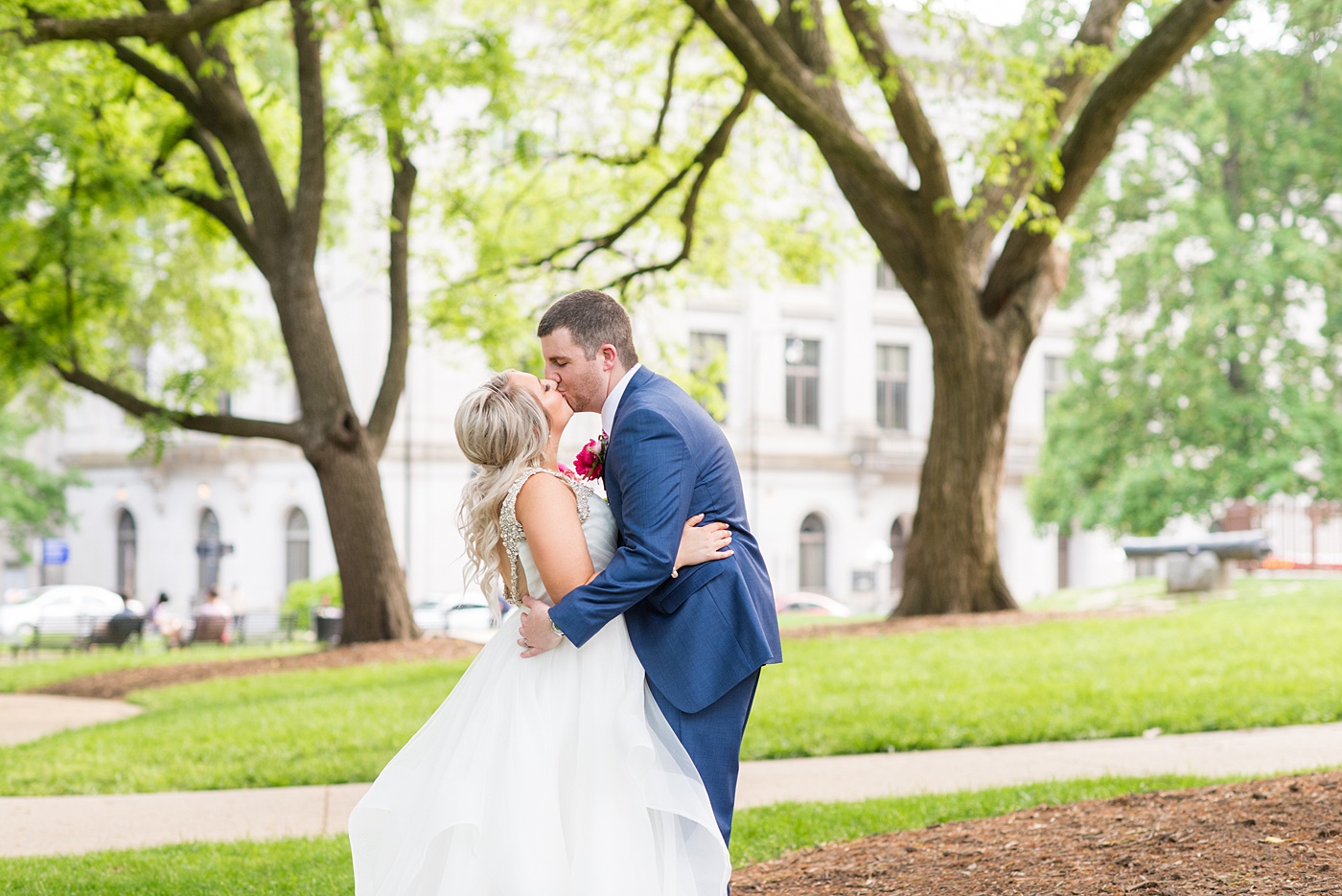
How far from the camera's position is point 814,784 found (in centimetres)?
733

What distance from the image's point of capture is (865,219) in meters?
14.5

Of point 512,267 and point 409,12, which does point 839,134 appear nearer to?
point 512,267

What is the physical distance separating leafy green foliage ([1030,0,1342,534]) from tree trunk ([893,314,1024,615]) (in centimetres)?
1430

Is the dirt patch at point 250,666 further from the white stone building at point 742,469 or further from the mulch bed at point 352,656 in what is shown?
the white stone building at point 742,469

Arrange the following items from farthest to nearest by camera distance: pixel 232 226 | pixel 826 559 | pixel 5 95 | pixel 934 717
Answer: pixel 826 559
pixel 232 226
pixel 5 95
pixel 934 717

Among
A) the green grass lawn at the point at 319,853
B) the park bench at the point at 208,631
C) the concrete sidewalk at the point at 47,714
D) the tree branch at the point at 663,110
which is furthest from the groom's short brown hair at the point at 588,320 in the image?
the park bench at the point at 208,631

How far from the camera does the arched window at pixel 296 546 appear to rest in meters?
Result: 41.1

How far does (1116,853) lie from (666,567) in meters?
2.39

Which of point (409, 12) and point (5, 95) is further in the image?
point (409, 12)

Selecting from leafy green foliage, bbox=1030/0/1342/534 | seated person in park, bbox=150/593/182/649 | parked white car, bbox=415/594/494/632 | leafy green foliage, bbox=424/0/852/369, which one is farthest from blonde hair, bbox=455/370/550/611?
parked white car, bbox=415/594/494/632

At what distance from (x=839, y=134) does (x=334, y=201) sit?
38.1 ft

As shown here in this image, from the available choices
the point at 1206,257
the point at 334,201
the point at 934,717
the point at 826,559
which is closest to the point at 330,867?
the point at 934,717

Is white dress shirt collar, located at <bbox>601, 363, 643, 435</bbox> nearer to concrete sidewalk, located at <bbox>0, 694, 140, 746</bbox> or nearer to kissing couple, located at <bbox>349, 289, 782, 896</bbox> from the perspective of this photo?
kissing couple, located at <bbox>349, 289, 782, 896</bbox>

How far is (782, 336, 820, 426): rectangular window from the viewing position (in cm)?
4556
